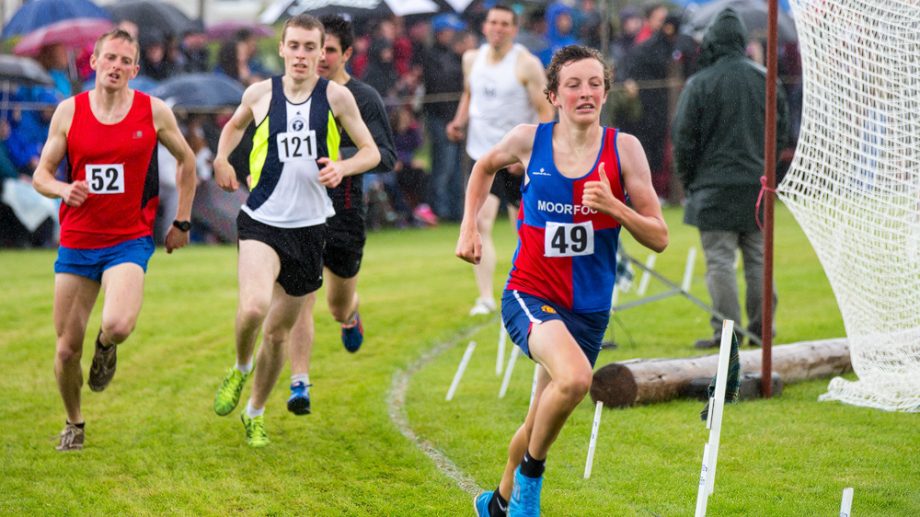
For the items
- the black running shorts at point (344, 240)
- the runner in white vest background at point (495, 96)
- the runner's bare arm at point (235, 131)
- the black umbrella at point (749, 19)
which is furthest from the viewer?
the black umbrella at point (749, 19)

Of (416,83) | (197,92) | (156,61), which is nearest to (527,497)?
(197,92)

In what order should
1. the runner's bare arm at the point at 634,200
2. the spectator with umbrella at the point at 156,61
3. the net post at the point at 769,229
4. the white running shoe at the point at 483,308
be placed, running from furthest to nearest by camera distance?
the spectator with umbrella at the point at 156,61
the white running shoe at the point at 483,308
the net post at the point at 769,229
the runner's bare arm at the point at 634,200

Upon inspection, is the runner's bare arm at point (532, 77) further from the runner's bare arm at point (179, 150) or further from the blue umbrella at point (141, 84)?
the blue umbrella at point (141, 84)

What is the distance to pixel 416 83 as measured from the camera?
20859 millimetres

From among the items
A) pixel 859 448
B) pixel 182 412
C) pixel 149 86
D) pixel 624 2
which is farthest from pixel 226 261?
pixel 624 2

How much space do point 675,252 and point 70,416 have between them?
33.9ft

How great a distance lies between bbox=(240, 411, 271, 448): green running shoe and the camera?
7.74 meters

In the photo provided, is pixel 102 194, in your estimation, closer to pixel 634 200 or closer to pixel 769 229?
pixel 634 200

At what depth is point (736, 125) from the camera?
34.4 ft

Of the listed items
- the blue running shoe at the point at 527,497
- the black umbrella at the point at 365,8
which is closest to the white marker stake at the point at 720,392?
the blue running shoe at the point at 527,497

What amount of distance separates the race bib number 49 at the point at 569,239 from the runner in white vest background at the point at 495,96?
5.99 m

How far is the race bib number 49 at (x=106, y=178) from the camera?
7.58m

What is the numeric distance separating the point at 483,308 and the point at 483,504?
21.4 feet

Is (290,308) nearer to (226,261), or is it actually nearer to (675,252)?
(226,261)
